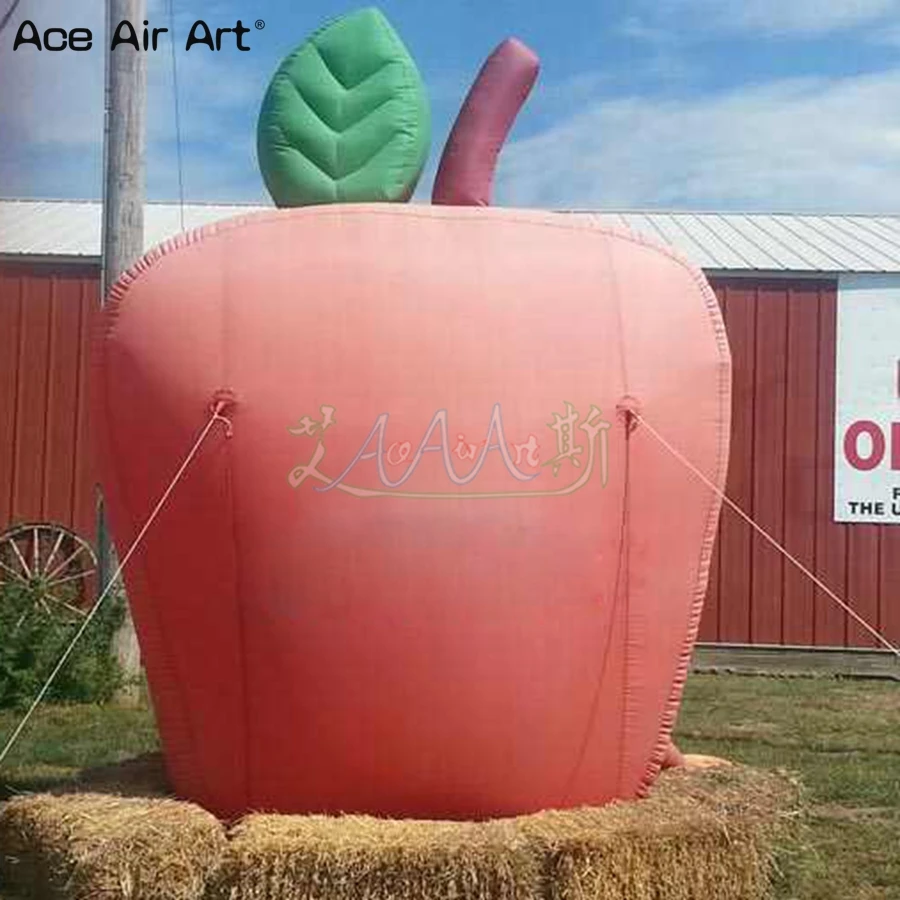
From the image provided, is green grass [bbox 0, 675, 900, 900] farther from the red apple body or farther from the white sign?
the white sign

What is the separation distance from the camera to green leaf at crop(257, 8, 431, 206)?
16.8 feet

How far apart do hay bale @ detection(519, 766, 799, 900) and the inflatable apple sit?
0.22 metres

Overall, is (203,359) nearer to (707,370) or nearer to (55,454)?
(707,370)

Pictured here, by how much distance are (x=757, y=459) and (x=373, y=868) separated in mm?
9247

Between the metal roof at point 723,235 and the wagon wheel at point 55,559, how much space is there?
227 centimetres

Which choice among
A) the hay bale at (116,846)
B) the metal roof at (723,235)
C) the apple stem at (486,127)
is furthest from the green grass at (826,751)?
the metal roof at (723,235)

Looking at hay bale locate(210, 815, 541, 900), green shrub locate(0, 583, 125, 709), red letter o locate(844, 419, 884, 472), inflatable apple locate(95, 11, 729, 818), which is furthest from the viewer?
red letter o locate(844, 419, 884, 472)

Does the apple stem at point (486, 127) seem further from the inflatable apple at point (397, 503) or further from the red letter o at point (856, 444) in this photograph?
the red letter o at point (856, 444)

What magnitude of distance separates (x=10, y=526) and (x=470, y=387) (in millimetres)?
8922

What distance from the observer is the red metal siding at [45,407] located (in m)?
12.8

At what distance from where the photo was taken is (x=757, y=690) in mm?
11578

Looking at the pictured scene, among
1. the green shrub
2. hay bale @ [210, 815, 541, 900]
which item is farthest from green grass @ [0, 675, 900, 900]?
hay bale @ [210, 815, 541, 900]

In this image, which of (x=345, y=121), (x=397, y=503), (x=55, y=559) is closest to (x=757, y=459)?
(x=55, y=559)

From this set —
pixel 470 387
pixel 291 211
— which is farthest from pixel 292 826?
pixel 291 211
